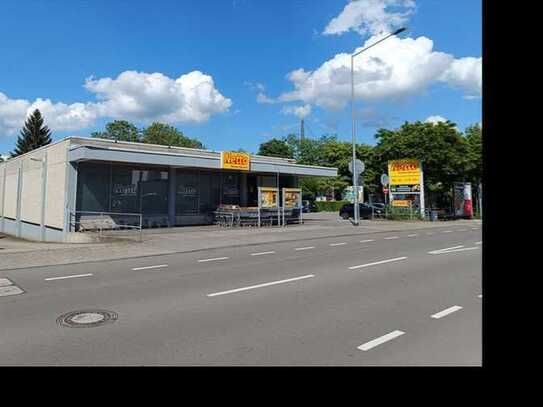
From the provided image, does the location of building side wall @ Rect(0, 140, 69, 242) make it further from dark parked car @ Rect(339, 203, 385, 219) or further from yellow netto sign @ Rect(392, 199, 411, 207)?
yellow netto sign @ Rect(392, 199, 411, 207)

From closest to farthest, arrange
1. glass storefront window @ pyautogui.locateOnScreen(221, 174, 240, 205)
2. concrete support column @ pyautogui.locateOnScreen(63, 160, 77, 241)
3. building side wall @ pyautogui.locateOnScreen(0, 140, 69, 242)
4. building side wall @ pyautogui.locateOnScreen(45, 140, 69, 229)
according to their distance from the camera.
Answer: concrete support column @ pyautogui.locateOnScreen(63, 160, 77, 241) < building side wall @ pyautogui.locateOnScreen(45, 140, 69, 229) < building side wall @ pyautogui.locateOnScreen(0, 140, 69, 242) < glass storefront window @ pyautogui.locateOnScreen(221, 174, 240, 205)

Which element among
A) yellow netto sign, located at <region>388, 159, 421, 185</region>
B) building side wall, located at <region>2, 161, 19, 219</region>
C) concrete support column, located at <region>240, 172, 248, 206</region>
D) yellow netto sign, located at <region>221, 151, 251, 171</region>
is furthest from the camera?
yellow netto sign, located at <region>388, 159, 421, 185</region>

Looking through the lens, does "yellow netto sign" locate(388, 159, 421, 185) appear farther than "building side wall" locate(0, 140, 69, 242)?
Yes

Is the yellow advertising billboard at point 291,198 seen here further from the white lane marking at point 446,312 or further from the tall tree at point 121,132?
the tall tree at point 121,132

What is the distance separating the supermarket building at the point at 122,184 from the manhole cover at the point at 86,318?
1354 cm

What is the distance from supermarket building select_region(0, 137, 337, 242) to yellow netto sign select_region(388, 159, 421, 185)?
7.15 meters

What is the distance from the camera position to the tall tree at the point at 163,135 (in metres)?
72.9

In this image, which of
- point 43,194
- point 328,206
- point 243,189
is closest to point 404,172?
point 243,189

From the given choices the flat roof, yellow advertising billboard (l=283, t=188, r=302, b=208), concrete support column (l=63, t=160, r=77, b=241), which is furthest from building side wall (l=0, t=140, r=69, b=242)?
yellow advertising billboard (l=283, t=188, r=302, b=208)

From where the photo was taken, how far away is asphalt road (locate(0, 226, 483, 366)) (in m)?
4.11

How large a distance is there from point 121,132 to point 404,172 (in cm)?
6039
